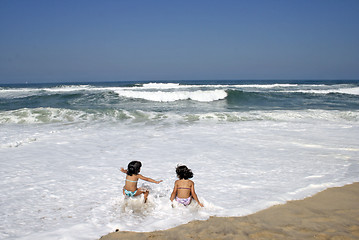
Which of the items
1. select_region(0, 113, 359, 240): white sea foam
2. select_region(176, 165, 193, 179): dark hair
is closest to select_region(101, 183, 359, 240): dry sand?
select_region(0, 113, 359, 240): white sea foam

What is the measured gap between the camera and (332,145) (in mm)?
7109

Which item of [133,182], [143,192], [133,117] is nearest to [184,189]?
[143,192]

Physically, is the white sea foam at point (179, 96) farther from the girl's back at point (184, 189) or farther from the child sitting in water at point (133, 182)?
the girl's back at point (184, 189)

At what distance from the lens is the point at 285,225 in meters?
3.08

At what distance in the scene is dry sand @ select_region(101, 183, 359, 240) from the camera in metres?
2.85

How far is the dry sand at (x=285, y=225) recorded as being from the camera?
9.34 feet

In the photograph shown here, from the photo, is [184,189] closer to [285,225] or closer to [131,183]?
[131,183]

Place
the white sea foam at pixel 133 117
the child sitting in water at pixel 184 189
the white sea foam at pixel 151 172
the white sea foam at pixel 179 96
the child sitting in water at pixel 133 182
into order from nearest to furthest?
the white sea foam at pixel 151 172 → the child sitting in water at pixel 184 189 → the child sitting in water at pixel 133 182 → the white sea foam at pixel 133 117 → the white sea foam at pixel 179 96

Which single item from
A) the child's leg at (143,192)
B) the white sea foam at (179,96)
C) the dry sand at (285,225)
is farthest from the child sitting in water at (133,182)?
the white sea foam at (179,96)

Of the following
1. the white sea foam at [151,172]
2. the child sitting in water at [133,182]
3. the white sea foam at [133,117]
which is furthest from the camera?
the white sea foam at [133,117]

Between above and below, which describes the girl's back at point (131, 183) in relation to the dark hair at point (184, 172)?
below

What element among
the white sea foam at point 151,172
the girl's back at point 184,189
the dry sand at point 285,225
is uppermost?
the girl's back at point 184,189

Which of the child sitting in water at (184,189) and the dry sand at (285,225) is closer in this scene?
the dry sand at (285,225)

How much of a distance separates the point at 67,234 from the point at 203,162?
3265 millimetres
